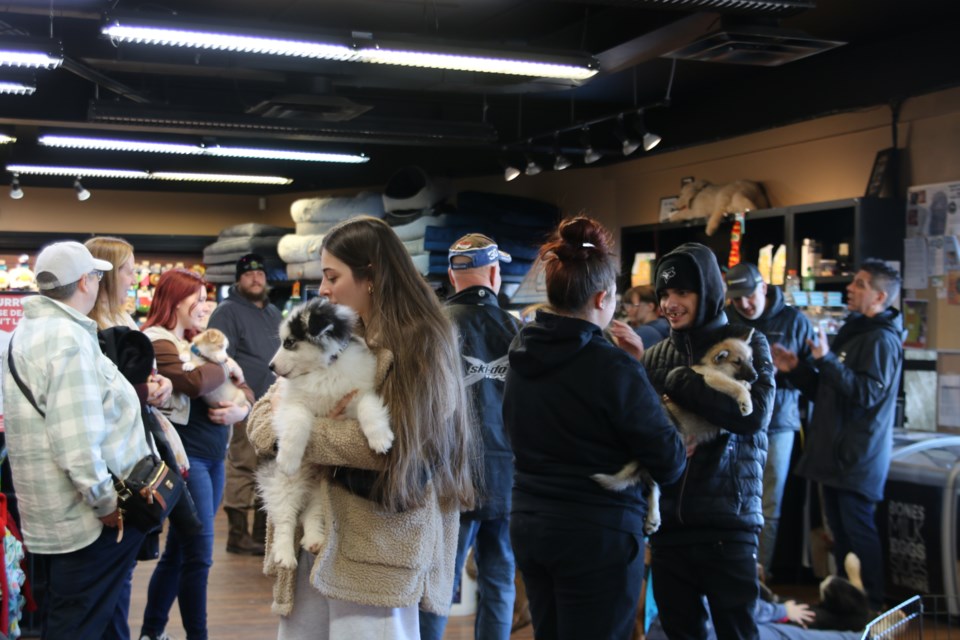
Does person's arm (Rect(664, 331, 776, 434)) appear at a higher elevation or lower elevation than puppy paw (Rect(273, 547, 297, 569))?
higher

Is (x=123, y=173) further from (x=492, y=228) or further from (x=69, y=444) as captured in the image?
(x=69, y=444)

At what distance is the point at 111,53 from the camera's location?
7461mm

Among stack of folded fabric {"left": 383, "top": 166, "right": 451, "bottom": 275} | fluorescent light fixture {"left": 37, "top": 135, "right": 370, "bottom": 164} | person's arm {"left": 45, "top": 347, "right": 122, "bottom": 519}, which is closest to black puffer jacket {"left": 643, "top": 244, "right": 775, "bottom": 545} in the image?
person's arm {"left": 45, "top": 347, "right": 122, "bottom": 519}

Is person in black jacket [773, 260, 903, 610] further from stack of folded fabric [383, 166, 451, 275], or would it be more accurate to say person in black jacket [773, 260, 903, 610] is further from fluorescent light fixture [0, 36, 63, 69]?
fluorescent light fixture [0, 36, 63, 69]

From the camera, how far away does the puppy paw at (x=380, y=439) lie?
2172mm

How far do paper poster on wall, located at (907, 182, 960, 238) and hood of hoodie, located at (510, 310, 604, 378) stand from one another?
4.33 metres

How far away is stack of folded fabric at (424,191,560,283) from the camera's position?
339 inches

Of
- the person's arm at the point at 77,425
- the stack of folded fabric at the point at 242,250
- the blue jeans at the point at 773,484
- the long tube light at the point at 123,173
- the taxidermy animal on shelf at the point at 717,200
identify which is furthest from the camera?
the stack of folded fabric at the point at 242,250

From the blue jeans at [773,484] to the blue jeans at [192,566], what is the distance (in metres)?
3.02

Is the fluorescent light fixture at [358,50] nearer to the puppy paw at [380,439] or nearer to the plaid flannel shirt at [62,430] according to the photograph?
the plaid flannel shirt at [62,430]

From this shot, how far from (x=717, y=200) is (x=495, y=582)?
15.1 feet

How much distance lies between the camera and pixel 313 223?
33.0ft

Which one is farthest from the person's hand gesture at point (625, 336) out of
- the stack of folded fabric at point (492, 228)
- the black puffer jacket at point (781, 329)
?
the stack of folded fabric at point (492, 228)

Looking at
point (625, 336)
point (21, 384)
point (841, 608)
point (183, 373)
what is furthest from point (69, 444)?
point (841, 608)
